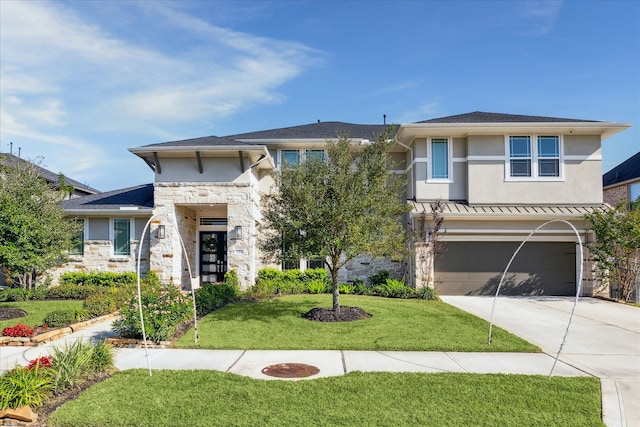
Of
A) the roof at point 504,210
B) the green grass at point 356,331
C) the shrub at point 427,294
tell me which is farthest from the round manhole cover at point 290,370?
the roof at point 504,210

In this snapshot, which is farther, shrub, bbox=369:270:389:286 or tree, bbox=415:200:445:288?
shrub, bbox=369:270:389:286

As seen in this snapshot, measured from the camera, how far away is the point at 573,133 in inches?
585

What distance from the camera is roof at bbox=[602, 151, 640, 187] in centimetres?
2083

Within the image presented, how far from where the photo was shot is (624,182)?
21000 millimetres

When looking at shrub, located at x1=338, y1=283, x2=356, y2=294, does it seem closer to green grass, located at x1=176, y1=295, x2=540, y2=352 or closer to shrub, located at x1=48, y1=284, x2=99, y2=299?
green grass, located at x1=176, y1=295, x2=540, y2=352

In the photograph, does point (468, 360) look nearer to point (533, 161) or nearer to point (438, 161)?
point (438, 161)

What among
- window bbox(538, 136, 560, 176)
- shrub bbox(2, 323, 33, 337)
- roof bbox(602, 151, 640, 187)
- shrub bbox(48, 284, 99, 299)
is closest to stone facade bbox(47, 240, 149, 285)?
shrub bbox(48, 284, 99, 299)

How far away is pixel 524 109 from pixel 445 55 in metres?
6.72

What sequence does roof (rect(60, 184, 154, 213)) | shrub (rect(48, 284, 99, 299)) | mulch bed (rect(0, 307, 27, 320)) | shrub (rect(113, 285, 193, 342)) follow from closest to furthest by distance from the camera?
shrub (rect(113, 285, 193, 342))
mulch bed (rect(0, 307, 27, 320))
shrub (rect(48, 284, 99, 299))
roof (rect(60, 184, 154, 213))

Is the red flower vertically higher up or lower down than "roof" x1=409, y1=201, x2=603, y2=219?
lower down

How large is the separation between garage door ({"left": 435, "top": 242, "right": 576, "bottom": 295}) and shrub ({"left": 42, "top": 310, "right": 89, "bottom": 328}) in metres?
11.6

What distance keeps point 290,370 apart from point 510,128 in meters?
12.5

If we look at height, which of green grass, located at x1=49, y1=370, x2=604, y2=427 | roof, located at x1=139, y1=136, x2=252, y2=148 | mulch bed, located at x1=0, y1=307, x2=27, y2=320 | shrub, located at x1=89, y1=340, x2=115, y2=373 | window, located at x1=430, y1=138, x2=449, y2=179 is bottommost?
mulch bed, located at x1=0, y1=307, x2=27, y2=320

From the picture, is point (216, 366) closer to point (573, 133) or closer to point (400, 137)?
point (400, 137)
